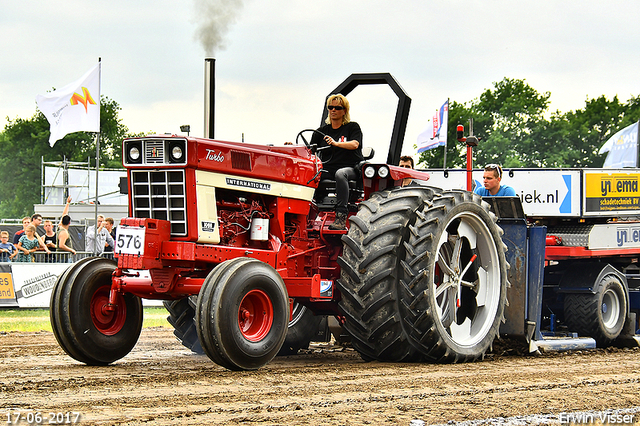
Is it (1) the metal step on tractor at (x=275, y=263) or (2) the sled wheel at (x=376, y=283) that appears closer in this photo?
(1) the metal step on tractor at (x=275, y=263)

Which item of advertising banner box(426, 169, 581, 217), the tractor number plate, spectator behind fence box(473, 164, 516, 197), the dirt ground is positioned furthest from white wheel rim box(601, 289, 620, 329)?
the tractor number plate

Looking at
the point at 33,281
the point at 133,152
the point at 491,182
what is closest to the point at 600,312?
the point at 491,182

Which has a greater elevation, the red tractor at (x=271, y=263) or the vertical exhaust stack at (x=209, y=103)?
the vertical exhaust stack at (x=209, y=103)

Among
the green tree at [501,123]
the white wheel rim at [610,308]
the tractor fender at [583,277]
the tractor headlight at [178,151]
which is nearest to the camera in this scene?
the tractor headlight at [178,151]

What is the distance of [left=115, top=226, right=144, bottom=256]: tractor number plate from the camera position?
6.18 meters

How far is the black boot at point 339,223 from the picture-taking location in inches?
294

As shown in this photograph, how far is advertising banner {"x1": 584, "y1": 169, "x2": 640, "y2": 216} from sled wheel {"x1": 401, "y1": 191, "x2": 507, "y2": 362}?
12.4 feet

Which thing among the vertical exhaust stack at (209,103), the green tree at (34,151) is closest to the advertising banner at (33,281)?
the vertical exhaust stack at (209,103)

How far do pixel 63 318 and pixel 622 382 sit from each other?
14.4ft

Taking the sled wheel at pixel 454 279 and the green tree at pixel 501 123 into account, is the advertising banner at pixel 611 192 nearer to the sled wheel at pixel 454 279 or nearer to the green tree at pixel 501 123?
the sled wheel at pixel 454 279

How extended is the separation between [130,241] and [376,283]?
6.59ft

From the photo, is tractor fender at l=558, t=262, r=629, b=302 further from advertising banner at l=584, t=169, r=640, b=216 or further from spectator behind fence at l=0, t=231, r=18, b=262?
spectator behind fence at l=0, t=231, r=18, b=262

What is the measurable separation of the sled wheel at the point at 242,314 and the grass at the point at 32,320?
21.9ft

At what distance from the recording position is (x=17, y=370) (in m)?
6.50
